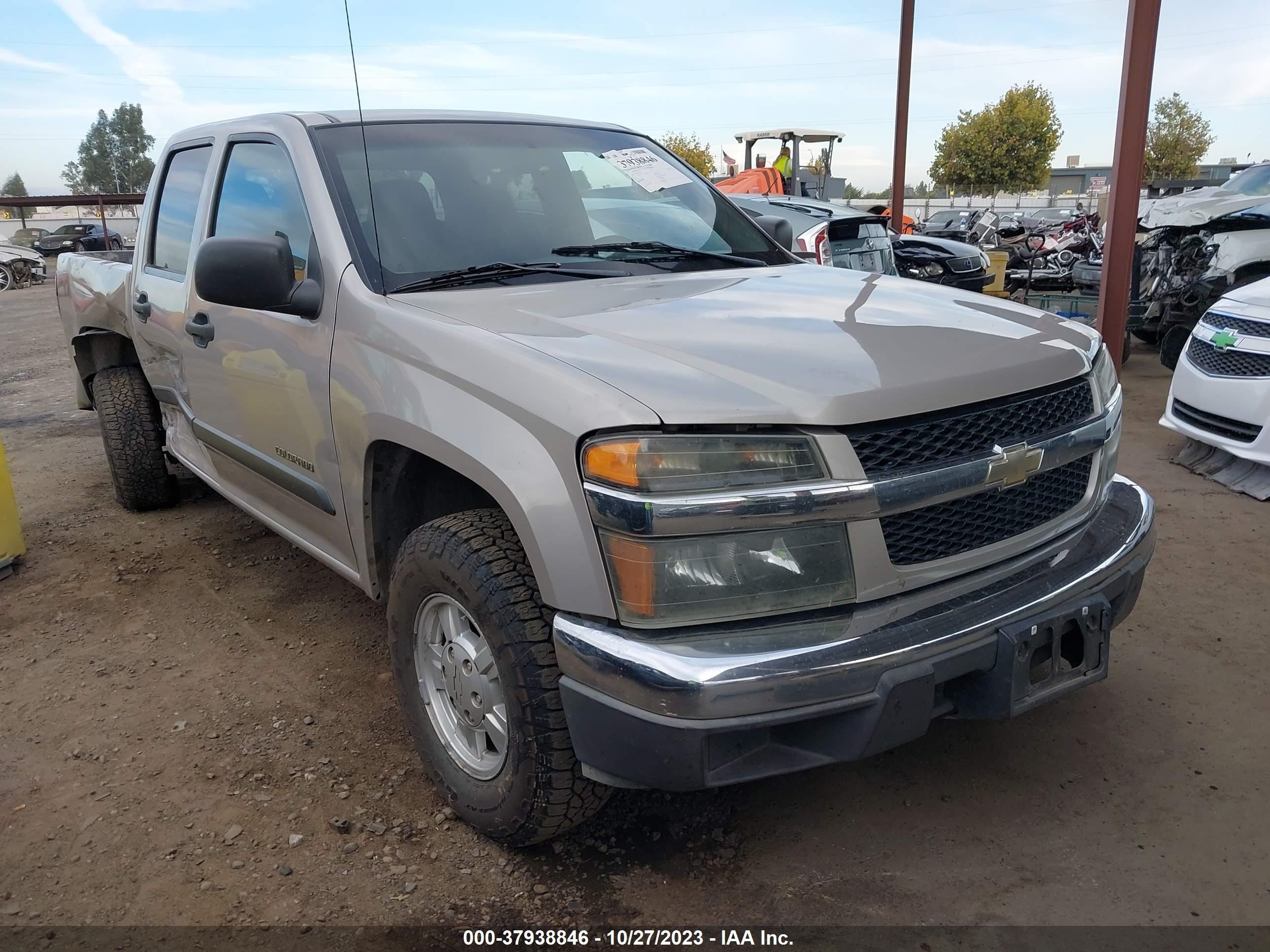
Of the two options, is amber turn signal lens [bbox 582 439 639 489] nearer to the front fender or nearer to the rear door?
the front fender

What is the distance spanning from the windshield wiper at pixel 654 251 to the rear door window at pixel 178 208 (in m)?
1.63

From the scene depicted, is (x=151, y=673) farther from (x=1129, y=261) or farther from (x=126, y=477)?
(x=1129, y=261)

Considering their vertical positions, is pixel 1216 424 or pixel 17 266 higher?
pixel 17 266

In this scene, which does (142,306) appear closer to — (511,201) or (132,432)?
(132,432)

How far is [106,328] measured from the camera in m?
4.66

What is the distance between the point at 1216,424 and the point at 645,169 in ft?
11.7

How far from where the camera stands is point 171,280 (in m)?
3.68

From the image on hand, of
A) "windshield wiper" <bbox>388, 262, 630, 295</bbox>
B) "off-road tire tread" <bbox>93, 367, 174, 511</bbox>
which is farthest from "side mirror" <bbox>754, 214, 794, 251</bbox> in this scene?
"off-road tire tread" <bbox>93, 367, 174, 511</bbox>

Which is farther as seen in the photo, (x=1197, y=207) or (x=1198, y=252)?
(x=1197, y=207)

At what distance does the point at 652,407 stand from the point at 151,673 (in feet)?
7.87

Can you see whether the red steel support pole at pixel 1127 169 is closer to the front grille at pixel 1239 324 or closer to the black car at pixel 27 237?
the front grille at pixel 1239 324

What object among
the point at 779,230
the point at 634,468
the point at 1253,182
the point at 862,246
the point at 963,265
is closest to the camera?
the point at 634,468

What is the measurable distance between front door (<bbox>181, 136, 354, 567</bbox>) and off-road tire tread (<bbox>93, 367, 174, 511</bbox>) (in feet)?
4.12

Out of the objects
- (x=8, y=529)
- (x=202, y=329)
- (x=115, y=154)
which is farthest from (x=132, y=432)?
(x=115, y=154)
